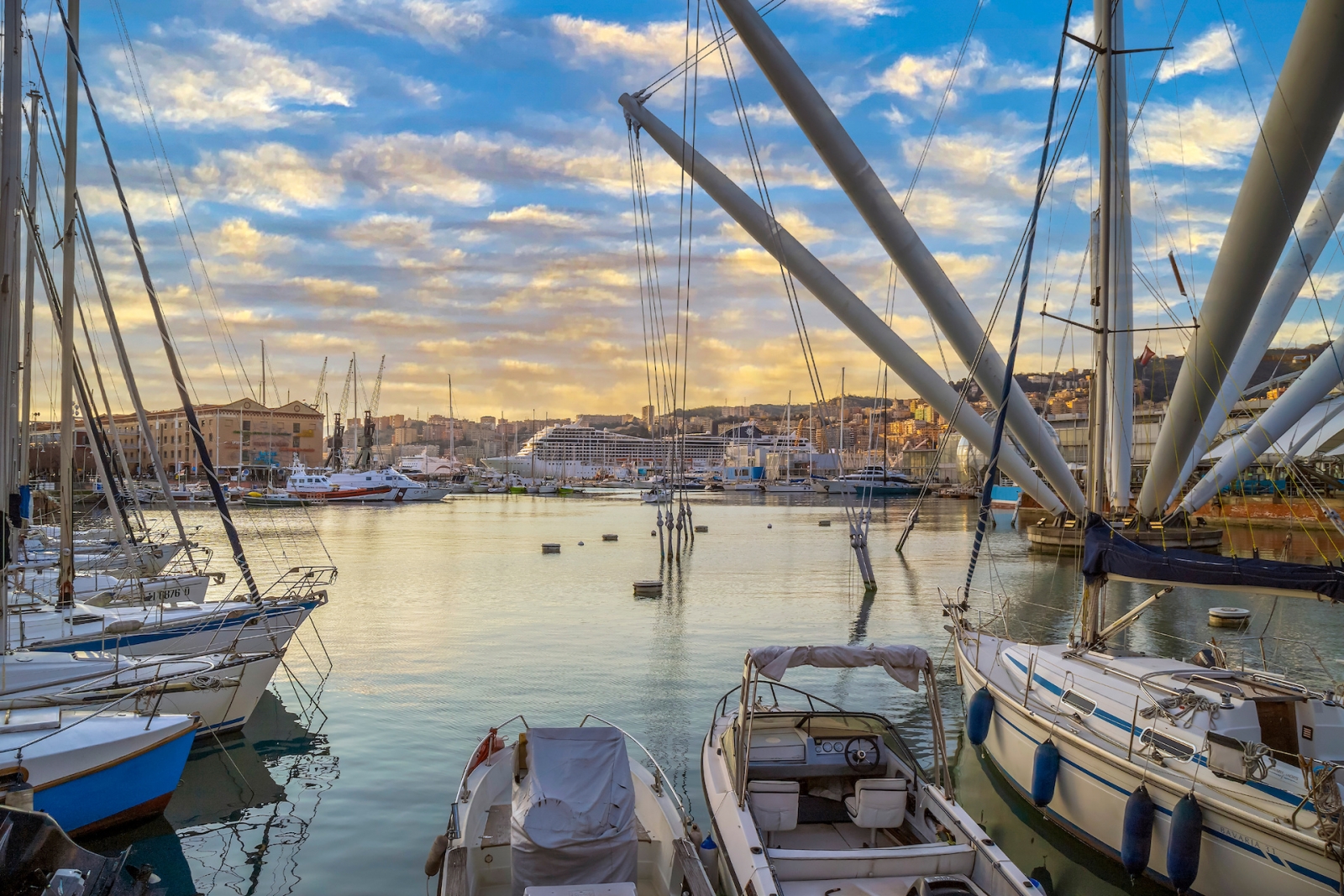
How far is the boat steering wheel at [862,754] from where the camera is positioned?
7.63 metres

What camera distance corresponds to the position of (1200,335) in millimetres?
15227

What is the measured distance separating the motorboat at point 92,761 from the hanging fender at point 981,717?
8355 mm

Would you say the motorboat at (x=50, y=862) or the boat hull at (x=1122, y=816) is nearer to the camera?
the motorboat at (x=50, y=862)

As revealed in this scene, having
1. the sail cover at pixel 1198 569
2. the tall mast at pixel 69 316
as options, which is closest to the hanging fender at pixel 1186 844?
the sail cover at pixel 1198 569

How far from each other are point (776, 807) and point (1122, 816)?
3.14 m

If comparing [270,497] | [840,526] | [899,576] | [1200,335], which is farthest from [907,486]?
[1200,335]

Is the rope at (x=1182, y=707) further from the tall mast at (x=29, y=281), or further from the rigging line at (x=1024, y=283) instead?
the tall mast at (x=29, y=281)

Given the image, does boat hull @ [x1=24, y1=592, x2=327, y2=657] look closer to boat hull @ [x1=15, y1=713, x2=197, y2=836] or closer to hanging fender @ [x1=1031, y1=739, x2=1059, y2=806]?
boat hull @ [x1=15, y1=713, x2=197, y2=836]

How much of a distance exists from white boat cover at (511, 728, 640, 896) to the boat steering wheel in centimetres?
226

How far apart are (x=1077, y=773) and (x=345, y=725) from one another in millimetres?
9437

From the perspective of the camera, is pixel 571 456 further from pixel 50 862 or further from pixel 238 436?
pixel 50 862

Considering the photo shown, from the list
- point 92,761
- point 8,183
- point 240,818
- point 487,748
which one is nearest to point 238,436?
point 8,183

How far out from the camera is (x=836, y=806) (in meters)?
7.55

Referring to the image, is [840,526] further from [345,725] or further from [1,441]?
[1,441]
